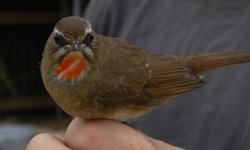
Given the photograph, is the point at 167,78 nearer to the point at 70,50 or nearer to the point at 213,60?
the point at 213,60

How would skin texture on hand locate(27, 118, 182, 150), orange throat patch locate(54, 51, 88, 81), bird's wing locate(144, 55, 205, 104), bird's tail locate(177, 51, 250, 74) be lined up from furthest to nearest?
bird's wing locate(144, 55, 205, 104) → bird's tail locate(177, 51, 250, 74) → orange throat patch locate(54, 51, 88, 81) → skin texture on hand locate(27, 118, 182, 150)

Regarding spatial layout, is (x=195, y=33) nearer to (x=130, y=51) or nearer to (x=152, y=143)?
(x=130, y=51)

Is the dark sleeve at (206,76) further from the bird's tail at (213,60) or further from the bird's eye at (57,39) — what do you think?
the bird's eye at (57,39)

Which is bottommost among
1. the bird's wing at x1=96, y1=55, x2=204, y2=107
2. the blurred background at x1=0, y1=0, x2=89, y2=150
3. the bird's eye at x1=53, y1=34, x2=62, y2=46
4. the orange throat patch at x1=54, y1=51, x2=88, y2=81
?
the blurred background at x1=0, y1=0, x2=89, y2=150

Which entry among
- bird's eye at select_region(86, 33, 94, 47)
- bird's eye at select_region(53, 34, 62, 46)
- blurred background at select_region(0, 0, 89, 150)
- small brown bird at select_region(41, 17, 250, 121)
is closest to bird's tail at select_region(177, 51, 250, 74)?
small brown bird at select_region(41, 17, 250, 121)

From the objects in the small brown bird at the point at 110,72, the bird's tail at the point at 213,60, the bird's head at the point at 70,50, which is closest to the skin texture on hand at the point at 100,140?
the small brown bird at the point at 110,72

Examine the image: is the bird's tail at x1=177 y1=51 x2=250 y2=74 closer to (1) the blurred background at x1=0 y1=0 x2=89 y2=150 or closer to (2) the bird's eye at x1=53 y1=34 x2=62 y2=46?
(2) the bird's eye at x1=53 y1=34 x2=62 y2=46

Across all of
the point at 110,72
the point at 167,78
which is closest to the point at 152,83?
the point at 167,78
